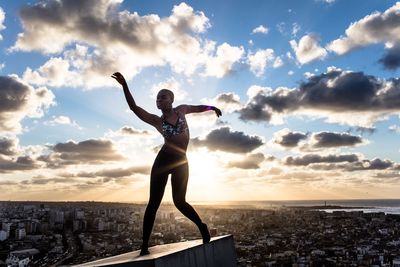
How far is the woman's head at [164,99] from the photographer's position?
6.25m

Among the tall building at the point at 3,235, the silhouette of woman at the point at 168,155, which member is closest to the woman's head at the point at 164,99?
the silhouette of woman at the point at 168,155

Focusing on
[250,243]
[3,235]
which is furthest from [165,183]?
[3,235]

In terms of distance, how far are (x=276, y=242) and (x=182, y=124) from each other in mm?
56441

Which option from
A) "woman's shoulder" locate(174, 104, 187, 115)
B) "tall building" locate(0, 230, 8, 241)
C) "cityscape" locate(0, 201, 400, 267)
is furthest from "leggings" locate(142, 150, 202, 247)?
"tall building" locate(0, 230, 8, 241)

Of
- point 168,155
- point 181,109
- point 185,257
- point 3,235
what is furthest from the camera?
point 3,235

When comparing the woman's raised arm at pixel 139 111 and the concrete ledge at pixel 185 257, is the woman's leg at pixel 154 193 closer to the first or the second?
the concrete ledge at pixel 185 257

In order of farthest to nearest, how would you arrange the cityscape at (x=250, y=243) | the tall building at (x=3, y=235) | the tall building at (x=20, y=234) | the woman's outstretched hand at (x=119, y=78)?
the tall building at (x=20, y=234) → the tall building at (x=3, y=235) → the cityscape at (x=250, y=243) → the woman's outstretched hand at (x=119, y=78)

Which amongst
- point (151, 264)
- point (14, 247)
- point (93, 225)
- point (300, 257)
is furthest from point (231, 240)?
point (93, 225)

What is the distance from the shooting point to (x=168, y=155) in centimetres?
620

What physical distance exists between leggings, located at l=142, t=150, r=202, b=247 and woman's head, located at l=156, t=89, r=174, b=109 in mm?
575

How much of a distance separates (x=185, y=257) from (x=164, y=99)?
6.36 feet

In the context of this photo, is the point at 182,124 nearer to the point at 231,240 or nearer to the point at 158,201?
the point at 158,201

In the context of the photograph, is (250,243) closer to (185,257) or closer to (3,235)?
(3,235)

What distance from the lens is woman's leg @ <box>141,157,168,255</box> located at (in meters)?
6.02
